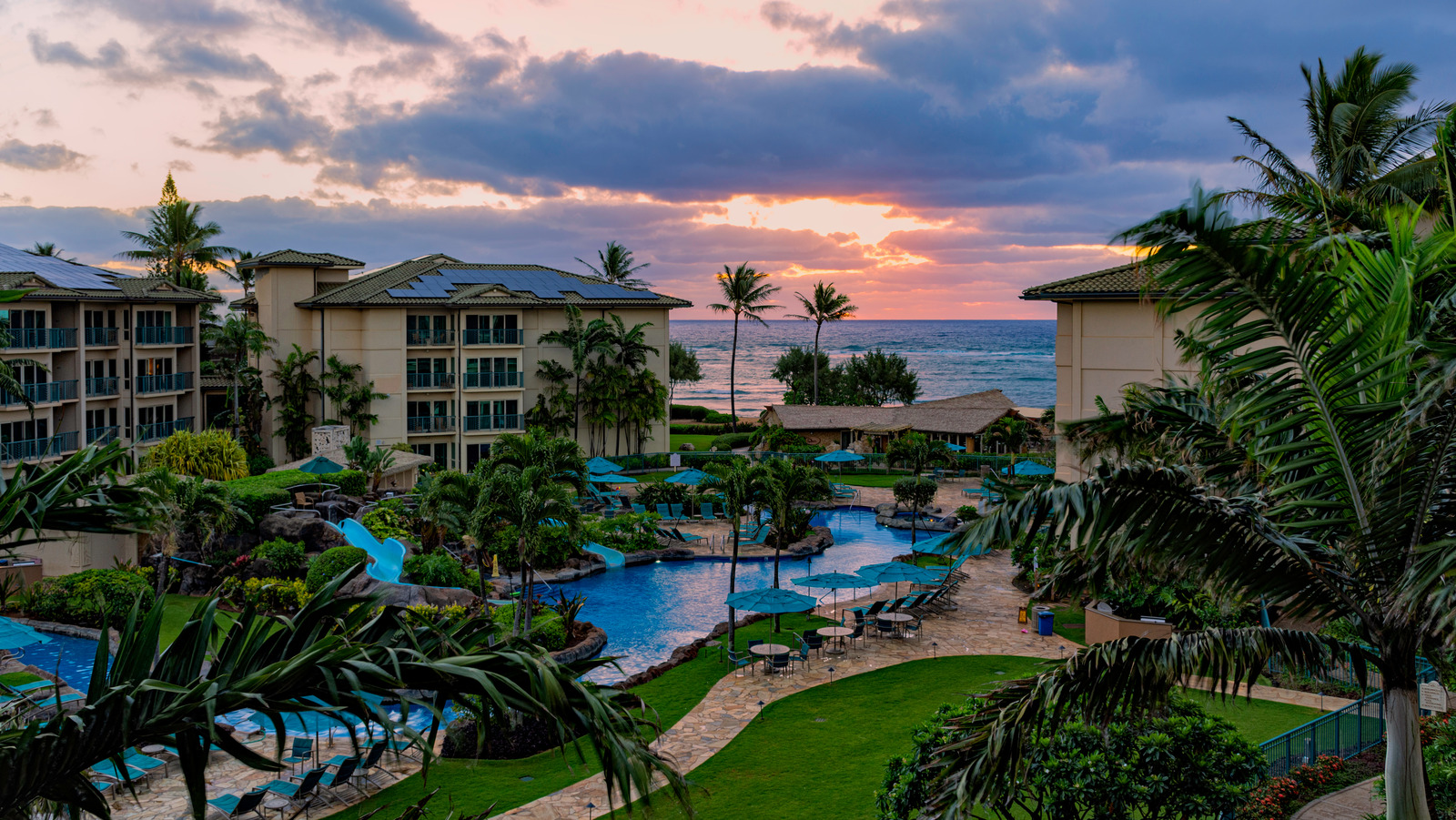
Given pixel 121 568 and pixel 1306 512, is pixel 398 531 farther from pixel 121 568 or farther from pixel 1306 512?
pixel 1306 512

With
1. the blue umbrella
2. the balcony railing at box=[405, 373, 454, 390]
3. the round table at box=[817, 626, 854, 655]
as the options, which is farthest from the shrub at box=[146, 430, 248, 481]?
the round table at box=[817, 626, 854, 655]

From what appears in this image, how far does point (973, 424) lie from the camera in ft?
186

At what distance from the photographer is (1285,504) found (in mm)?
7016

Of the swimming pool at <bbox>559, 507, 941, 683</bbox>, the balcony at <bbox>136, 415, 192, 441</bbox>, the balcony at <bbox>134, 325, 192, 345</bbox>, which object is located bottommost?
the swimming pool at <bbox>559, 507, 941, 683</bbox>

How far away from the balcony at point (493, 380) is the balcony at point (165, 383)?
12.9 m

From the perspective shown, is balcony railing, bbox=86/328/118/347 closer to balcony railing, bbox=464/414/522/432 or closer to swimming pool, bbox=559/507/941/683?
balcony railing, bbox=464/414/522/432

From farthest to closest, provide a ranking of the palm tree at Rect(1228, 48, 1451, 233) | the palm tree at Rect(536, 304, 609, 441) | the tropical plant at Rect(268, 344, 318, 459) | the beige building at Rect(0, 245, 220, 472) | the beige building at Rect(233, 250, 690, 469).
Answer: the palm tree at Rect(536, 304, 609, 441)
the beige building at Rect(233, 250, 690, 469)
the tropical plant at Rect(268, 344, 318, 459)
the beige building at Rect(0, 245, 220, 472)
the palm tree at Rect(1228, 48, 1451, 233)

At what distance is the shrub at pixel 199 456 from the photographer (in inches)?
1284

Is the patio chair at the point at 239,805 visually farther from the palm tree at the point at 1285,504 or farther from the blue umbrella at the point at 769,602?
the palm tree at the point at 1285,504

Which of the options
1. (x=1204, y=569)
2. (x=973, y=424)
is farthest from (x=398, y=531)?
(x=973, y=424)

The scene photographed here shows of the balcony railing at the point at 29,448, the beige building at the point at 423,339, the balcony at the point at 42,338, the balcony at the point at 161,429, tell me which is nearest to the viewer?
the balcony railing at the point at 29,448

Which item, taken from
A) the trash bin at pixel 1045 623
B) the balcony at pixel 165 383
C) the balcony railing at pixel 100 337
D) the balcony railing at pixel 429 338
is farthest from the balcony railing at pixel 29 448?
the trash bin at pixel 1045 623

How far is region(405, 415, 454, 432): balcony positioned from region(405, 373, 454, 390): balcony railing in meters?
1.44

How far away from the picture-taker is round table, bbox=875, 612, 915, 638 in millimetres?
23781
